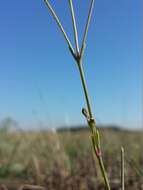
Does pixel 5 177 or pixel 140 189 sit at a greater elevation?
pixel 140 189

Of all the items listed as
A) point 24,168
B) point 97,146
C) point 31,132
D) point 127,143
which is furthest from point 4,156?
point 97,146

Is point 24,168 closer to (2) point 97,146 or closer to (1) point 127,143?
(1) point 127,143

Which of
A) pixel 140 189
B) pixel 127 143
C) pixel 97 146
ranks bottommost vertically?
pixel 127 143

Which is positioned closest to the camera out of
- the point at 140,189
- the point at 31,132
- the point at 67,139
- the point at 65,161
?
the point at 140,189

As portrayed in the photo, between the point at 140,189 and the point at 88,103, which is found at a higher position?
the point at 88,103

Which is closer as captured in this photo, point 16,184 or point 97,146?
point 97,146

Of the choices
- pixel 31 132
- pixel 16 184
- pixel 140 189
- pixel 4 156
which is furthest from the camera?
pixel 31 132

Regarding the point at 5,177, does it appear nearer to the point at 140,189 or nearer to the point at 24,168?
the point at 24,168

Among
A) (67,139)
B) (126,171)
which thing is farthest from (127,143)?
(126,171)

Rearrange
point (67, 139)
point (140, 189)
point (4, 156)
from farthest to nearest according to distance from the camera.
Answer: point (67, 139) < point (4, 156) < point (140, 189)
